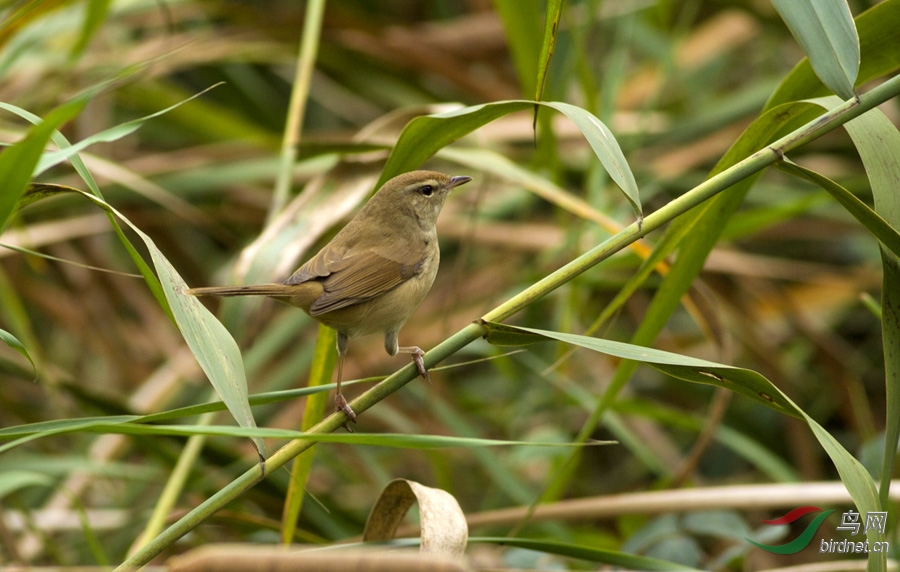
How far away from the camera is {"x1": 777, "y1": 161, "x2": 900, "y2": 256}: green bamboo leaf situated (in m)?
1.37

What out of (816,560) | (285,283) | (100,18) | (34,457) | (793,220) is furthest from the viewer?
(793,220)

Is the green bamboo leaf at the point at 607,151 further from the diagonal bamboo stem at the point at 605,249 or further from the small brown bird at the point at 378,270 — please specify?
the small brown bird at the point at 378,270

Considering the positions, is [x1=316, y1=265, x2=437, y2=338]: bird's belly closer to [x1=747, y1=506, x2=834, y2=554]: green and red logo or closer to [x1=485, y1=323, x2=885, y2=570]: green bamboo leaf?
[x1=485, y1=323, x2=885, y2=570]: green bamboo leaf

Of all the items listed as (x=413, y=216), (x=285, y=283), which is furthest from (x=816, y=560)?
(x=285, y=283)

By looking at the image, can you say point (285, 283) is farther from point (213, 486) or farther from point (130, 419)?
point (213, 486)

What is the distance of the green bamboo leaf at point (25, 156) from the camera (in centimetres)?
120

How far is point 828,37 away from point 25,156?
131 centimetres

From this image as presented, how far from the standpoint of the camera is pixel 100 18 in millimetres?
1957

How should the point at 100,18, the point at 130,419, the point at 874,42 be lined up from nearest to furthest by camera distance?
1. the point at 130,419
2. the point at 874,42
3. the point at 100,18

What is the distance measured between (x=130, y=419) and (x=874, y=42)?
1534mm

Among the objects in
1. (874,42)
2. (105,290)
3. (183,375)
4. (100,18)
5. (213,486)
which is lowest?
(213,486)

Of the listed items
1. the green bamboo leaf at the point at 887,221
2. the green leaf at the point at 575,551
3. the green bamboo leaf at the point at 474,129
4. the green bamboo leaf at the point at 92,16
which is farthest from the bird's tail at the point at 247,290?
the green bamboo leaf at the point at 887,221

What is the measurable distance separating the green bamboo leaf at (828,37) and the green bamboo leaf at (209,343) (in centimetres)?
110

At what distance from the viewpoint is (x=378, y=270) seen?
2484 millimetres
